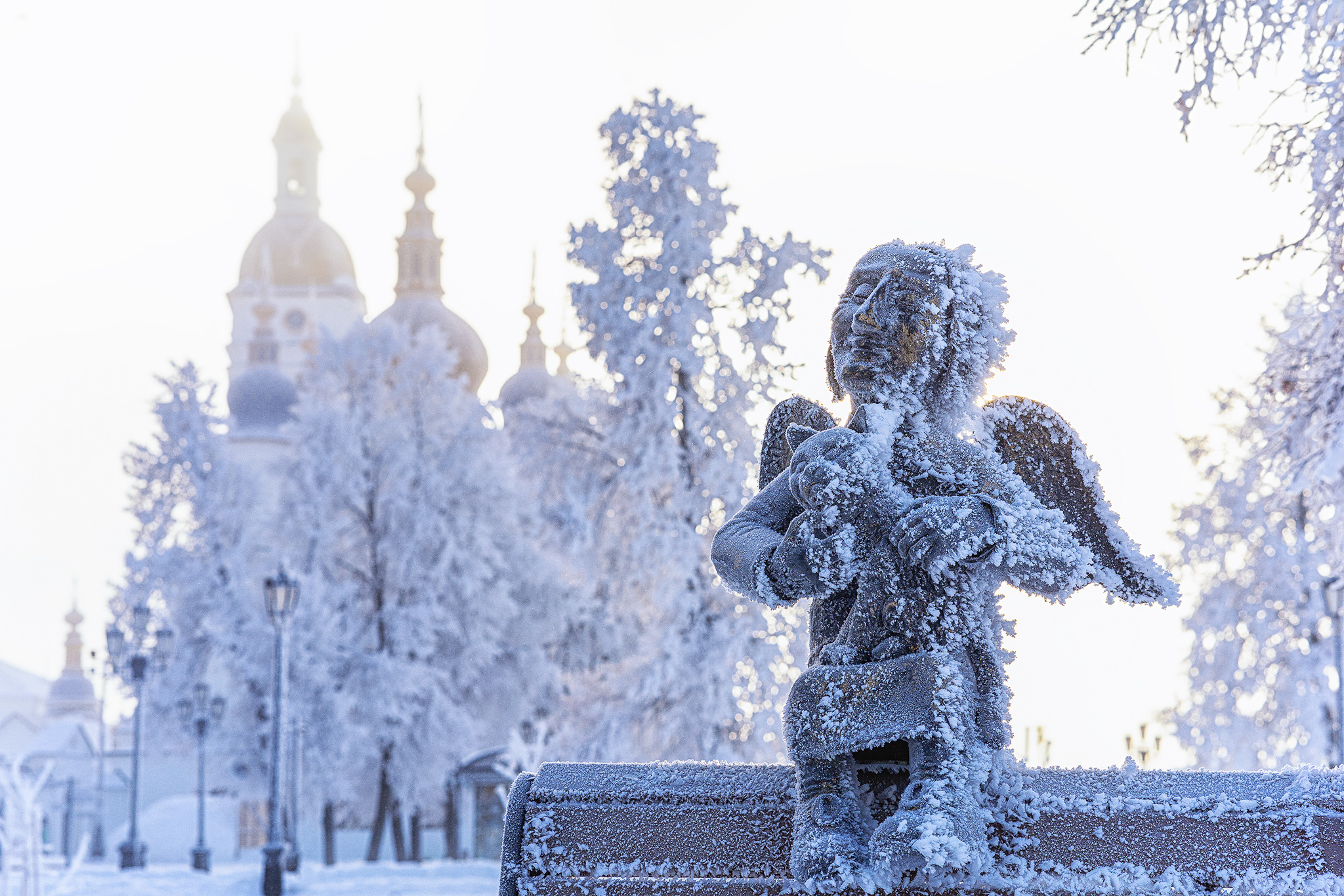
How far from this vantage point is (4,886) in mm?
11977

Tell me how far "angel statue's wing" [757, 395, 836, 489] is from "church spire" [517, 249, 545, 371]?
2101 inches

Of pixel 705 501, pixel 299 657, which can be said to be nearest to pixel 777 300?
pixel 705 501

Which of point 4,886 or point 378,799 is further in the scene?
point 378,799

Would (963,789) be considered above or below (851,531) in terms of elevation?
below

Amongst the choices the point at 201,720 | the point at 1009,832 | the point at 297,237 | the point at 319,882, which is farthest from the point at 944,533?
the point at 297,237

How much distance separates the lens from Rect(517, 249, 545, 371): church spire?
189ft

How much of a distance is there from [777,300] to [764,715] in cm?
453

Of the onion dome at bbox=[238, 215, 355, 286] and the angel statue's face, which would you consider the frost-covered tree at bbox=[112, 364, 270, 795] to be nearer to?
the angel statue's face

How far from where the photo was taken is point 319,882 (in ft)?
71.1

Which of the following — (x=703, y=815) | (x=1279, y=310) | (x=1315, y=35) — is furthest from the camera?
(x=1279, y=310)

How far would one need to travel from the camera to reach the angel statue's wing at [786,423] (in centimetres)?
429

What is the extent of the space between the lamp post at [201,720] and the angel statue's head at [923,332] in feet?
80.0

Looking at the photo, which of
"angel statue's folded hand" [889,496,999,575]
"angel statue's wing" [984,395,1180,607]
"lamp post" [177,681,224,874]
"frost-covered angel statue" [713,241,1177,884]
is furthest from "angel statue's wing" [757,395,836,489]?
"lamp post" [177,681,224,874]

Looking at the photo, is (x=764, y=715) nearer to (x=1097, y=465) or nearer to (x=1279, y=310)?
(x=1279, y=310)
